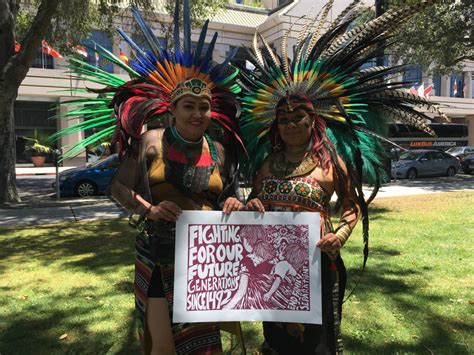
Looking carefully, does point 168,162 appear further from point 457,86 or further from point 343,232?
point 457,86

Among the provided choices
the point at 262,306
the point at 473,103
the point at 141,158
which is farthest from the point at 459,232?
the point at 473,103

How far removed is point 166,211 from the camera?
2207 mm

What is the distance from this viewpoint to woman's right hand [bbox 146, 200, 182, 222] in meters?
2.21

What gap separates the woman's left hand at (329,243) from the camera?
2.29 meters

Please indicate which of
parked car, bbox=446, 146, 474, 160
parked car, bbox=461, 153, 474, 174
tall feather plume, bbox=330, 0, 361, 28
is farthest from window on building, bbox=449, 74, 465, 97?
tall feather plume, bbox=330, 0, 361, 28

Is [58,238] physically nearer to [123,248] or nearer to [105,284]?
[123,248]

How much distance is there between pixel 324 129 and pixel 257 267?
96cm

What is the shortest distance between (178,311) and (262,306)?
0.46 m

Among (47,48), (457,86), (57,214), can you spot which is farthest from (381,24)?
(457,86)

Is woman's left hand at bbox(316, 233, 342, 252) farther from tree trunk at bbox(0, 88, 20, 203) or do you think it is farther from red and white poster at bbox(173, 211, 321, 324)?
tree trunk at bbox(0, 88, 20, 203)

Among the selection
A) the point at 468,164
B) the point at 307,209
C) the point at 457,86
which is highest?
the point at 457,86

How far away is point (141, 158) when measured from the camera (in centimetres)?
236

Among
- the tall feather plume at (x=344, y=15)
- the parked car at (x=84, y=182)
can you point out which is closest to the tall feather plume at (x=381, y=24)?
the tall feather plume at (x=344, y=15)

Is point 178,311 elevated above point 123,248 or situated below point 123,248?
above
